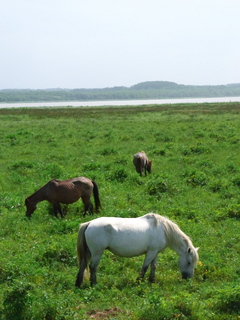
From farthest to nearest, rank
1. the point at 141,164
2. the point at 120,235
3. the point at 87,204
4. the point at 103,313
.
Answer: the point at 141,164, the point at 87,204, the point at 120,235, the point at 103,313

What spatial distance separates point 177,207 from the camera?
560 inches

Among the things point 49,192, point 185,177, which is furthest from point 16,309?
point 185,177

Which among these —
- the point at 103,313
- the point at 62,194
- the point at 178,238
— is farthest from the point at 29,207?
the point at 103,313

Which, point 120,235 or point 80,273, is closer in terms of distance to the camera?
point 80,273

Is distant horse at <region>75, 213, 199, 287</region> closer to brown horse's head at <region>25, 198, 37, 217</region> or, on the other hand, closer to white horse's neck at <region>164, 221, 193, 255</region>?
white horse's neck at <region>164, 221, 193, 255</region>

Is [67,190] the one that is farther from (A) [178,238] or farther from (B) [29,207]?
(A) [178,238]

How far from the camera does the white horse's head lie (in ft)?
30.0

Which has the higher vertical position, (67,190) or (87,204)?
(67,190)

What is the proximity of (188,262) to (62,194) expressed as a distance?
5.59 m

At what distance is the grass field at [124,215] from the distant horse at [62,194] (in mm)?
405

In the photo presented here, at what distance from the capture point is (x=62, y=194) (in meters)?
13.6

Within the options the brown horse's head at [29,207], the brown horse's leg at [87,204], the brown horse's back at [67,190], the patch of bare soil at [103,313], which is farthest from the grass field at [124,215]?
the brown horse's back at [67,190]

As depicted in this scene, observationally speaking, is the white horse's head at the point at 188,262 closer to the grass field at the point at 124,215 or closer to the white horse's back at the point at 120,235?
the grass field at the point at 124,215

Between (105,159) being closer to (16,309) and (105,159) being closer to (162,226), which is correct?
(162,226)
